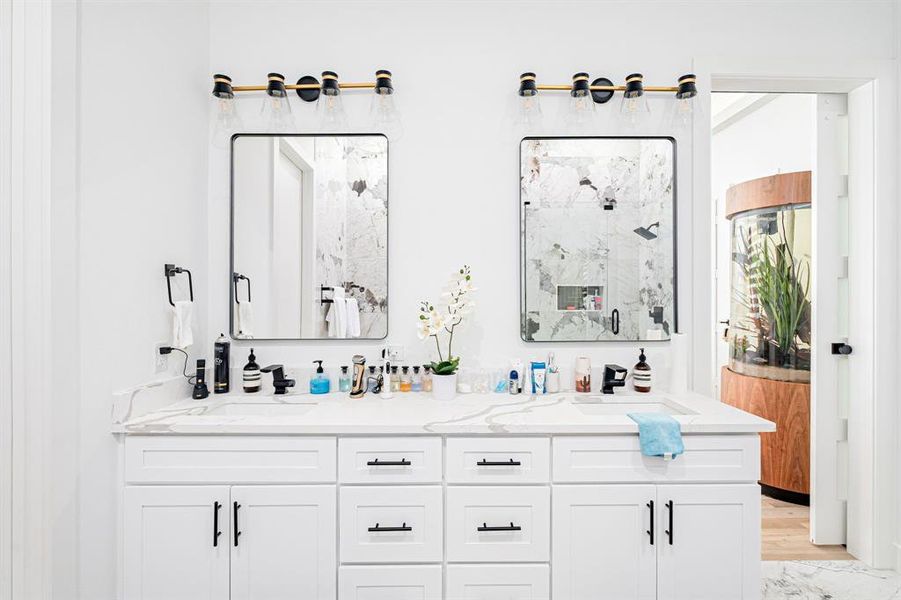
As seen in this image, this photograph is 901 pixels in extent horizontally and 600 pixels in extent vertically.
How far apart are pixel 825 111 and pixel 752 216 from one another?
90cm

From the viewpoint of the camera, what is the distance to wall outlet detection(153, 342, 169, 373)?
68.8 inches

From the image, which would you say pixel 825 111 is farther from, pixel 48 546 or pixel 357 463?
pixel 48 546

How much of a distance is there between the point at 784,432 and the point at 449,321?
7.66 ft

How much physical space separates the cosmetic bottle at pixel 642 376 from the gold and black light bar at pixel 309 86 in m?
1.74

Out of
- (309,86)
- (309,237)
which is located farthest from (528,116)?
(309,237)

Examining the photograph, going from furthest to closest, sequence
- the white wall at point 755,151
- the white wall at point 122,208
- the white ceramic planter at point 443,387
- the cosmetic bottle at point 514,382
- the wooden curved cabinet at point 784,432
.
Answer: the white wall at point 755,151
the wooden curved cabinet at point 784,432
the cosmetic bottle at point 514,382
the white ceramic planter at point 443,387
the white wall at point 122,208

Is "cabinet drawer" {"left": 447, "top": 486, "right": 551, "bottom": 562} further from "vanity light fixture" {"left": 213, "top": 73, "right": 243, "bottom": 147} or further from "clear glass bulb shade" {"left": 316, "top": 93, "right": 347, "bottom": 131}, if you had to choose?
"vanity light fixture" {"left": 213, "top": 73, "right": 243, "bottom": 147}

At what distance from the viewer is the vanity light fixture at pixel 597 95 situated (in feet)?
6.47

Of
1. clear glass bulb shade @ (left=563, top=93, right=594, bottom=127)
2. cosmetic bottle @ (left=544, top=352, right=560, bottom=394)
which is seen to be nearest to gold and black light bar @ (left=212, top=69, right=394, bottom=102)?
clear glass bulb shade @ (left=563, top=93, right=594, bottom=127)

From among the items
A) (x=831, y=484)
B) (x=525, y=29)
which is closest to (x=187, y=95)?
(x=525, y=29)

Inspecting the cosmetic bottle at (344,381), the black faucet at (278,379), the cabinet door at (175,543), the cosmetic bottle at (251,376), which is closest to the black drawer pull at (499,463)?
the cosmetic bottle at (344,381)

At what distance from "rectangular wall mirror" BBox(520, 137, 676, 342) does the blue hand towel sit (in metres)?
0.63

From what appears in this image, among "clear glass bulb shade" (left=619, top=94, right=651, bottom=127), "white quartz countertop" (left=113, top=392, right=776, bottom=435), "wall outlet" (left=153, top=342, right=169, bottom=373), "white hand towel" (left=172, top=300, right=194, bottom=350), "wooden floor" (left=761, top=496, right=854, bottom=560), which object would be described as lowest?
"wooden floor" (left=761, top=496, right=854, bottom=560)

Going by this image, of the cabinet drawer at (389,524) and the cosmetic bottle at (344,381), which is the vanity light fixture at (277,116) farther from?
the cabinet drawer at (389,524)
